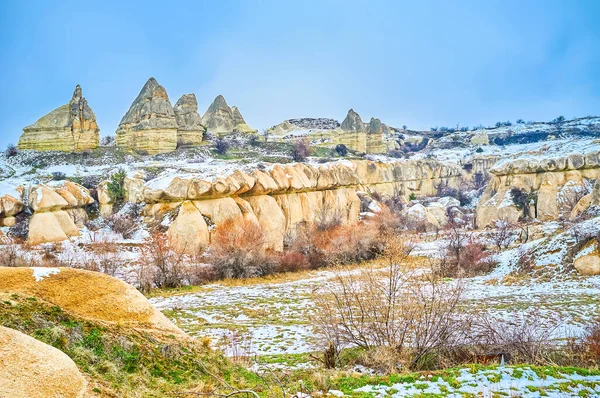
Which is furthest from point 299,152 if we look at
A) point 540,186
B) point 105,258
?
point 105,258

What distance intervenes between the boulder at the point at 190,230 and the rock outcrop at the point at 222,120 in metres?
32.2

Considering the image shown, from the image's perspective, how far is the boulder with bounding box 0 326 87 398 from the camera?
13.1ft

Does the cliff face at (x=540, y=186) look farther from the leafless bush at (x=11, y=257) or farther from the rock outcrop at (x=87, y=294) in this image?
the rock outcrop at (x=87, y=294)

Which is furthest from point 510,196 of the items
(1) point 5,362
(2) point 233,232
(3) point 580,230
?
(1) point 5,362

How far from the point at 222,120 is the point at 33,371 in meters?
54.5

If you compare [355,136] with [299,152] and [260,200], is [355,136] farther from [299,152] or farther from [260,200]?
[260,200]

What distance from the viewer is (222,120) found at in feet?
188

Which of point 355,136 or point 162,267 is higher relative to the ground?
point 355,136

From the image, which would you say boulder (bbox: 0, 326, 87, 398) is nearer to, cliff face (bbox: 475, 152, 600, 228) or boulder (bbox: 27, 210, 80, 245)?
boulder (bbox: 27, 210, 80, 245)

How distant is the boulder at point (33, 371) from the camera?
157 inches

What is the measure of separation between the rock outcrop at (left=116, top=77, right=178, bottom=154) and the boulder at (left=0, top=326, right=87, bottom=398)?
39880 mm

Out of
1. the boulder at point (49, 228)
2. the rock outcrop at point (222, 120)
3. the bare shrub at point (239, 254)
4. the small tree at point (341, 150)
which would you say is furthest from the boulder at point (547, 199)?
the rock outcrop at point (222, 120)

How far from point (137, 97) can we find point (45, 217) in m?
28.3

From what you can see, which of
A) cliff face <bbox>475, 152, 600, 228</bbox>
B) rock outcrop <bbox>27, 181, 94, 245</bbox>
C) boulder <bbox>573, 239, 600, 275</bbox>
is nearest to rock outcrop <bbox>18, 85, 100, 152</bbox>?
rock outcrop <bbox>27, 181, 94, 245</bbox>
